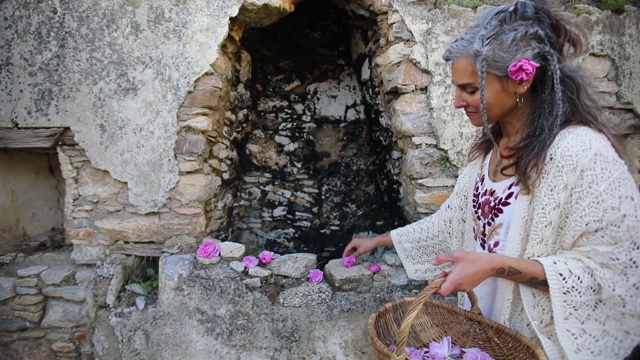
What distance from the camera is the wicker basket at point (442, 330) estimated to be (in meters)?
1.12

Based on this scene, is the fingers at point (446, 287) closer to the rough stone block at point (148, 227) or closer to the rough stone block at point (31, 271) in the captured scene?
the rough stone block at point (148, 227)

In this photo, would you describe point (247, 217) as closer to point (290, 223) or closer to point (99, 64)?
point (290, 223)

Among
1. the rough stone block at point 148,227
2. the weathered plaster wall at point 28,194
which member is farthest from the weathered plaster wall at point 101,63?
the weathered plaster wall at point 28,194

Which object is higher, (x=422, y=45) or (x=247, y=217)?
(x=422, y=45)

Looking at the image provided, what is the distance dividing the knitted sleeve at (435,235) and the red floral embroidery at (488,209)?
11 cm

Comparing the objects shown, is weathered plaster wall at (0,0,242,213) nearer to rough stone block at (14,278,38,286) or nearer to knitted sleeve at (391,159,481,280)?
rough stone block at (14,278,38,286)

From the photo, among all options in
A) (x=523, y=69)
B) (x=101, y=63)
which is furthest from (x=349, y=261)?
(x=101, y=63)

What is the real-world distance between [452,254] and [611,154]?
517 mm

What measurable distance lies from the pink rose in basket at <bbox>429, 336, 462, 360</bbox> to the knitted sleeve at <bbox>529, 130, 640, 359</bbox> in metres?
0.34

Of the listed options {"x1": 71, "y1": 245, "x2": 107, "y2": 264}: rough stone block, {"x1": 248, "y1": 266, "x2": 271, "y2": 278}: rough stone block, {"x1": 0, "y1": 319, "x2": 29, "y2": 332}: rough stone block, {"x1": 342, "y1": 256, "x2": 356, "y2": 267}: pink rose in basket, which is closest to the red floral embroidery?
{"x1": 342, "y1": 256, "x2": 356, "y2": 267}: pink rose in basket

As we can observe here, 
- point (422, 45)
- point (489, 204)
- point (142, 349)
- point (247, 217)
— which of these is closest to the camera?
point (489, 204)

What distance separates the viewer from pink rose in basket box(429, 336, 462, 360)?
131 centimetres

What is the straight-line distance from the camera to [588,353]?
1.10 meters

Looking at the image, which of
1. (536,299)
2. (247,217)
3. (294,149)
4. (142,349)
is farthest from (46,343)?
(536,299)
